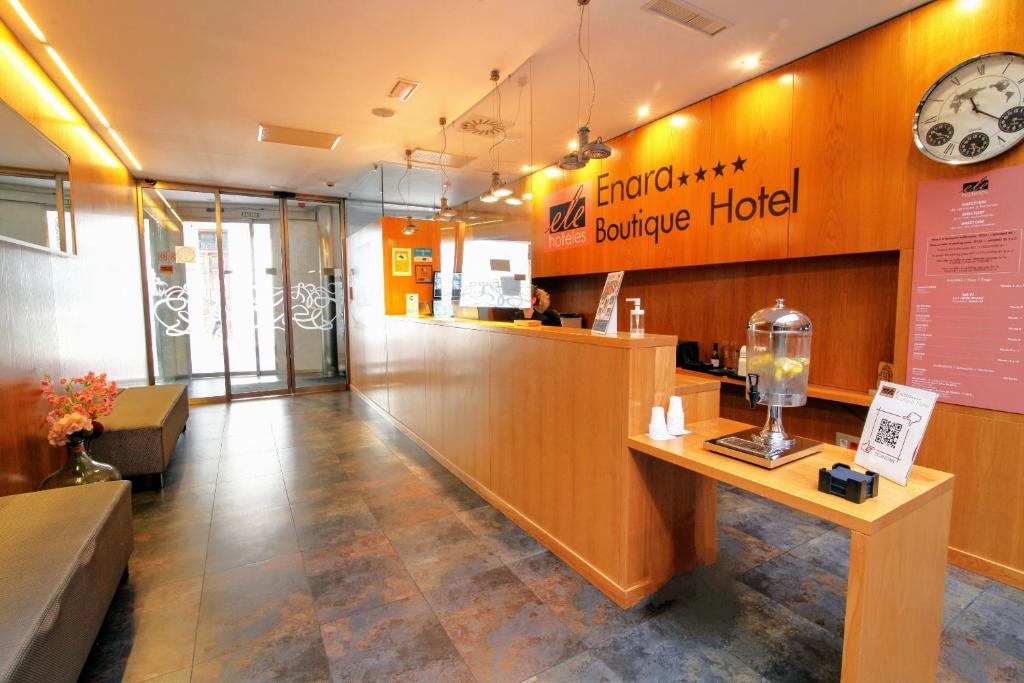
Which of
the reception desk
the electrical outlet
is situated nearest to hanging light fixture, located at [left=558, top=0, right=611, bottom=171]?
the reception desk

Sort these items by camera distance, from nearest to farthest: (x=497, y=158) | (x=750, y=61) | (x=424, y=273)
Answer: (x=750, y=61) < (x=497, y=158) < (x=424, y=273)

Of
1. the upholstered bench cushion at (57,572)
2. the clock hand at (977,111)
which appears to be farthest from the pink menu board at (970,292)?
the upholstered bench cushion at (57,572)

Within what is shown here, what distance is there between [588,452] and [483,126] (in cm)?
342

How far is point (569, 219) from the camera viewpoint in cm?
545

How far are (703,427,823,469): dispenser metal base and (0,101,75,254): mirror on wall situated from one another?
12.2 ft

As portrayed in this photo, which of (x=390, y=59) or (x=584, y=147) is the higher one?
(x=390, y=59)

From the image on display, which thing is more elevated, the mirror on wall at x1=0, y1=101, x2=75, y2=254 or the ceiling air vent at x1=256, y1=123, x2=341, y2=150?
the ceiling air vent at x1=256, y1=123, x2=341, y2=150

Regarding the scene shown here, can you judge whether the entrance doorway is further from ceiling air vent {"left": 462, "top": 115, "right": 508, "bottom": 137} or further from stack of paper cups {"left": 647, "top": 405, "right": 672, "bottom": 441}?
stack of paper cups {"left": 647, "top": 405, "right": 672, "bottom": 441}

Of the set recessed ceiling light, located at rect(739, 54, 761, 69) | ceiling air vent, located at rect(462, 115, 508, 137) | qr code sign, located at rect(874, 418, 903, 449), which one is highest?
ceiling air vent, located at rect(462, 115, 508, 137)

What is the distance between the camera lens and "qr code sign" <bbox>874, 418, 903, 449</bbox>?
5.14ft

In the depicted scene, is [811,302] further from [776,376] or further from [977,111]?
[776,376]

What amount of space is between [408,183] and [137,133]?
119 inches

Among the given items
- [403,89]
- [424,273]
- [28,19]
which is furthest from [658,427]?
[424,273]

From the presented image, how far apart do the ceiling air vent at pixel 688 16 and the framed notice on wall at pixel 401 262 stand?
4.07 m
